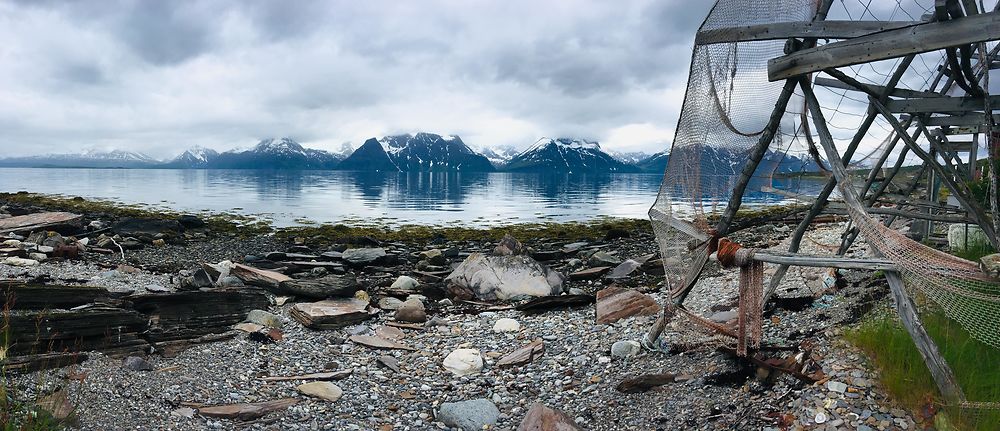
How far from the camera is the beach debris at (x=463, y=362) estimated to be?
365 inches

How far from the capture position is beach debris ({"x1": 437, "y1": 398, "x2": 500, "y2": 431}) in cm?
736

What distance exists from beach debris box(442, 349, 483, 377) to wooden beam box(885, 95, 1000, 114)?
22.1 feet

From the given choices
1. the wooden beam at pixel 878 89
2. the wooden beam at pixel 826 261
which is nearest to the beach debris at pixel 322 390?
the wooden beam at pixel 826 261

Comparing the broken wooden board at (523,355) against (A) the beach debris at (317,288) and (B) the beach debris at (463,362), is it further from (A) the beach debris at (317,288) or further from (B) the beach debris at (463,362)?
(A) the beach debris at (317,288)

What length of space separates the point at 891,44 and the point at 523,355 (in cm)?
660

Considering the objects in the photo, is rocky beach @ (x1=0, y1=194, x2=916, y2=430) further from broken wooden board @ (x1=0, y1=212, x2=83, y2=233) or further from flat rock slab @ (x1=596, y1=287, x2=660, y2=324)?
broken wooden board @ (x1=0, y1=212, x2=83, y2=233)

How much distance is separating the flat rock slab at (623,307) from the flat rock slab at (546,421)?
178 inches

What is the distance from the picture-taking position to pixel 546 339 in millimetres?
10531

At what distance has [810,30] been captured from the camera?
19.5 ft

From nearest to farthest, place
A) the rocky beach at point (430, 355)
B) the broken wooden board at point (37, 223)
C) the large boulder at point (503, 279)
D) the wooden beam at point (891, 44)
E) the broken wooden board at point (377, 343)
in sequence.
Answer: the wooden beam at point (891, 44)
the rocky beach at point (430, 355)
the broken wooden board at point (377, 343)
the large boulder at point (503, 279)
the broken wooden board at point (37, 223)

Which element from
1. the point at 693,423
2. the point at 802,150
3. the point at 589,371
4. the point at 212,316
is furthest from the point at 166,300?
the point at 802,150

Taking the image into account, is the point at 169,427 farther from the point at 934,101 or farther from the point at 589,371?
the point at 934,101

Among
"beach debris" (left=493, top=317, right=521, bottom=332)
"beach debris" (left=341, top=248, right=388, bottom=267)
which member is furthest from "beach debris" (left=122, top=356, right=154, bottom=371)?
"beach debris" (left=341, top=248, right=388, bottom=267)

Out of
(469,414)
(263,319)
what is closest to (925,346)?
(469,414)
